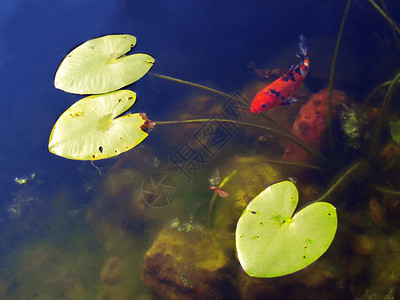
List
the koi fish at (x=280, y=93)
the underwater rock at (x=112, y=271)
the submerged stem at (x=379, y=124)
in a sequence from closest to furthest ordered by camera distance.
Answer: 1. the submerged stem at (x=379, y=124)
2. the underwater rock at (x=112, y=271)
3. the koi fish at (x=280, y=93)

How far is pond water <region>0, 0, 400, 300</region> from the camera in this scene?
216 centimetres

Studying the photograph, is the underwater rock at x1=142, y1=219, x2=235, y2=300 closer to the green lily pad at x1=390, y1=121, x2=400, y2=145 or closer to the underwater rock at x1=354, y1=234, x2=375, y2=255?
the underwater rock at x1=354, y1=234, x2=375, y2=255

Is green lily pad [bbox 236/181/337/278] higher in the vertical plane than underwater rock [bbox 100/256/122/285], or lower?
higher

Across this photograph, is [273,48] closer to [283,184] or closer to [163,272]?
[283,184]

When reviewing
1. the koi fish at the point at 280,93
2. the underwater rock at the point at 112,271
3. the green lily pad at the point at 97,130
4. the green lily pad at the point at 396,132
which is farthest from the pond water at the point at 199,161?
the green lily pad at the point at 97,130

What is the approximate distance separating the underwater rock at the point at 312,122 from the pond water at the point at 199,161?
0.01 meters

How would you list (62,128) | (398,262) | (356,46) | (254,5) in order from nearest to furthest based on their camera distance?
(398,262) < (62,128) < (356,46) < (254,5)

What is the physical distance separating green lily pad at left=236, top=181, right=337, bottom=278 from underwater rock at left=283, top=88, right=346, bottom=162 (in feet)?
2.63

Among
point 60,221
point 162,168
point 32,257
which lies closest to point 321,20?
point 162,168

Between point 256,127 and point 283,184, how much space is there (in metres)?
1.04

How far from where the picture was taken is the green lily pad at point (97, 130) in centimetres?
224

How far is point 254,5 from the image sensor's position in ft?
11.8

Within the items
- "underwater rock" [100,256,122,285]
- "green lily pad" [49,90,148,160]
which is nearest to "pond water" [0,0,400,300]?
"underwater rock" [100,256,122,285]

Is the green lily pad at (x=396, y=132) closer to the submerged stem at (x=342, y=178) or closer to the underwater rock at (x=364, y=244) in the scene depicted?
the submerged stem at (x=342, y=178)
